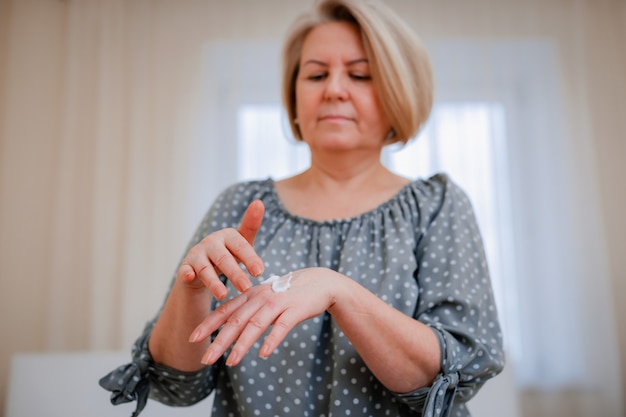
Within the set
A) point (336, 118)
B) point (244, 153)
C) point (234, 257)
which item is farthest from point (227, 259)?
point (244, 153)

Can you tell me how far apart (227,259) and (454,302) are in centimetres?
27

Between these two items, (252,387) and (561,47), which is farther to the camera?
(561,47)

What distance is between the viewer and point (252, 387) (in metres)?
0.70

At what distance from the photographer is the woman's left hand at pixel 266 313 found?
507 mm

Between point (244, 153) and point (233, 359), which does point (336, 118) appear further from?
point (244, 153)

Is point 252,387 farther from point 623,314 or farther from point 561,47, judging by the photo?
point 561,47

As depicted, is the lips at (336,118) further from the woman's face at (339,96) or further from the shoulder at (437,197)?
the shoulder at (437,197)

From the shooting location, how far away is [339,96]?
0.80 m

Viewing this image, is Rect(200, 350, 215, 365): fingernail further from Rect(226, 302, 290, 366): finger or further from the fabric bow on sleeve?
the fabric bow on sleeve

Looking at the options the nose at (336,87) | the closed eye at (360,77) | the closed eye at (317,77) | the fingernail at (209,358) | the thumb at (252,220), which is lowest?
the fingernail at (209,358)

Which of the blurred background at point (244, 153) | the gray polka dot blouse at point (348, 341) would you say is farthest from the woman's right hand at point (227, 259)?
the blurred background at point (244, 153)

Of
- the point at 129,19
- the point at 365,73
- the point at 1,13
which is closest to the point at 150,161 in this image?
the point at 129,19

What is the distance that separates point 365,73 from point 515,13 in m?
1.57

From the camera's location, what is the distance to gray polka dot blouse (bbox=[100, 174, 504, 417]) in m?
0.66
